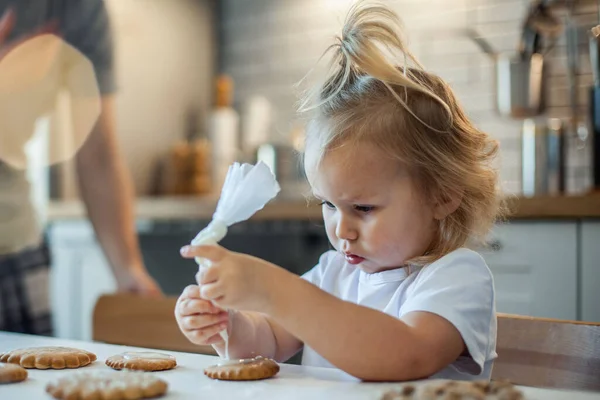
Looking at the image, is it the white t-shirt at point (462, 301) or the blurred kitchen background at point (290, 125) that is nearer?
the white t-shirt at point (462, 301)

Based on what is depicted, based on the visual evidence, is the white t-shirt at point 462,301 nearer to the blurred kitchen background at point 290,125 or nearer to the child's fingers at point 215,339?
the child's fingers at point 215,339

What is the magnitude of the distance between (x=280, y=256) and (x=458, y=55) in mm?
1096

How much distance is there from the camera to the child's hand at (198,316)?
86 centimetres

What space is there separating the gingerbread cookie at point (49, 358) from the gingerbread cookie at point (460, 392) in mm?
370

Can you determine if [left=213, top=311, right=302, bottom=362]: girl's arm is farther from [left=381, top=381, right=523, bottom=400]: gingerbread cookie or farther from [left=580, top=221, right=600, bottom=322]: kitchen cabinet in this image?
[left=580, top=221, right=600, bottom=322]: kitchen cabinet

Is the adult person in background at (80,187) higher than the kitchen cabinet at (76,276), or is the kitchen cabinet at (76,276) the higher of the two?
the adult person in background at (80,187)

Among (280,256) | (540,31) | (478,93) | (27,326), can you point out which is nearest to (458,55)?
(478,93)

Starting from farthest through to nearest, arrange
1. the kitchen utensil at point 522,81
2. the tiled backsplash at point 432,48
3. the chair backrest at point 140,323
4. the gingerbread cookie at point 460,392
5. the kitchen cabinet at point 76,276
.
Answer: the kitchen cabinet at point 76,276, the tiled backsplash at point 432,48, the kitchen utensil at point 522,81, the chair backrest at point 140,323, the gingerbread cookie at point 460,392

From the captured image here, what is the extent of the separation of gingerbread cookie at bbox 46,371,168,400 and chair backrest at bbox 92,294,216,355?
0.58 m

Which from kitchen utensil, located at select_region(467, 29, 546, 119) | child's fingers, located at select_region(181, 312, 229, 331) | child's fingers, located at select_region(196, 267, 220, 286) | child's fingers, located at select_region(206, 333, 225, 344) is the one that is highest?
kitchen utensil, located at select_region(467, 29, 546, 119)

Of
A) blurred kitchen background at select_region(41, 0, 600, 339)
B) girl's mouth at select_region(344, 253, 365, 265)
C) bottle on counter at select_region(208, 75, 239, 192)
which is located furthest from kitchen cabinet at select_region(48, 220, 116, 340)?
girl's mouth at select_region(344, 253, 365, 265)

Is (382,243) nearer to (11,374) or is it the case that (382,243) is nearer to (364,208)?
(364,208)

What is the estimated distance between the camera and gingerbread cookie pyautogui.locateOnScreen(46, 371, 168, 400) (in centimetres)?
63

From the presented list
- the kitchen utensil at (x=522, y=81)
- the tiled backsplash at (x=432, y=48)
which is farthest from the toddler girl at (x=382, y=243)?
the kitchen utensil at (x=522, y=81)
